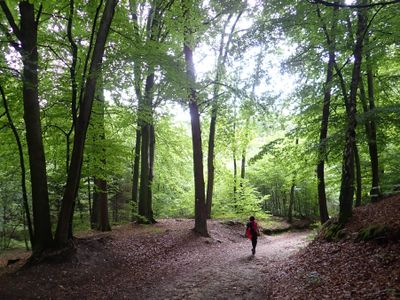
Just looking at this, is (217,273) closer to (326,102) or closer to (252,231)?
(252,231)

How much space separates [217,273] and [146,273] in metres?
2.11

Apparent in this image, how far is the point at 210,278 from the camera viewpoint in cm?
880

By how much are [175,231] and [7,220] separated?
47.9ft

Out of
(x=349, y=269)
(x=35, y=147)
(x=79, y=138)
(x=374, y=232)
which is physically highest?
(x=79, y=138)

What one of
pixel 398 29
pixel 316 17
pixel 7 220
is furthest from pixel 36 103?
pixel 7 220

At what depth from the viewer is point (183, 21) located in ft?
43.2

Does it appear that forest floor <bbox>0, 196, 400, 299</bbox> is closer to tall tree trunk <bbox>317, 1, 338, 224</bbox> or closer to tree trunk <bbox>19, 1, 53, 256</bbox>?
tree trunk <bbox>19, 1, 53, 256</bbox>

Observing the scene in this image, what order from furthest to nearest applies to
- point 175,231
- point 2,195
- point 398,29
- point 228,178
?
1. point 228,178
2. point 2,195
3. point 175,231
4. point 398,29

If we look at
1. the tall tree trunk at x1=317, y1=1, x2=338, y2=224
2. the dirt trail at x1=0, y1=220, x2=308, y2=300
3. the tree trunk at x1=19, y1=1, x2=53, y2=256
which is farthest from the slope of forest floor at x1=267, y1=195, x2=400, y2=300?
the tree trunk at x1=19, y1=1, x2=53, y2=256

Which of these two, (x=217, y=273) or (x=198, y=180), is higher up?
(x=198, y=180)

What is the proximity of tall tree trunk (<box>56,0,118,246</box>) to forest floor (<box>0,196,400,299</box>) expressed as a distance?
3.42ft

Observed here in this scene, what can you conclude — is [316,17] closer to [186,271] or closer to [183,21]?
[183,21]

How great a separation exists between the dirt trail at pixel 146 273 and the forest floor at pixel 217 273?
22mm

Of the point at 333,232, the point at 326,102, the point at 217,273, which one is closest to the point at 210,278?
the point at 217,273
